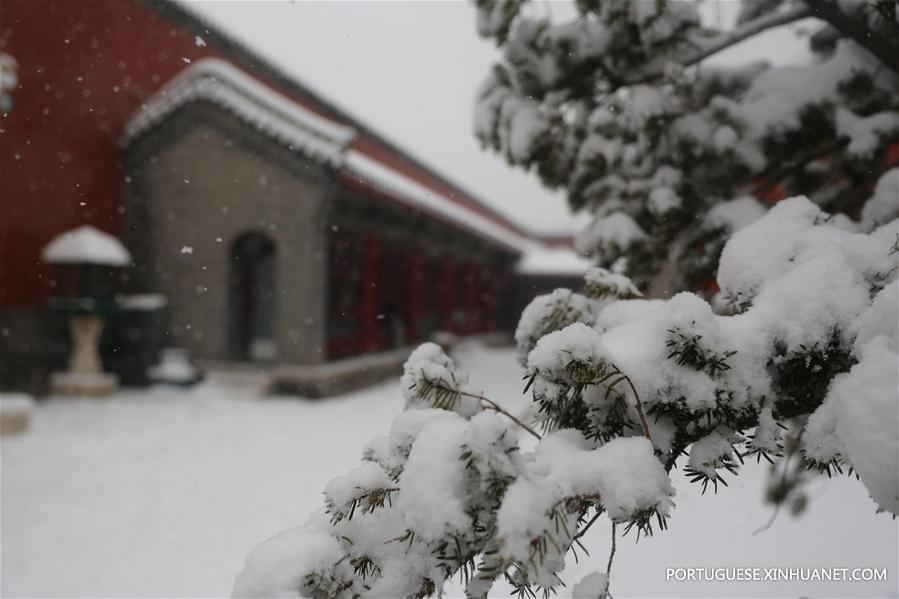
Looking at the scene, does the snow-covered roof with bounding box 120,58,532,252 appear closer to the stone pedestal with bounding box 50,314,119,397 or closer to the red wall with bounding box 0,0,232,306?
the red wall with bounding box 0,0,232,306

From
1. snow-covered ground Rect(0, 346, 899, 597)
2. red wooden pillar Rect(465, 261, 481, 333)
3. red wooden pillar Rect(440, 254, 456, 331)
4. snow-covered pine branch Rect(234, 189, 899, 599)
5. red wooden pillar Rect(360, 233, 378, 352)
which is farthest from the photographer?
red wooden pillar Rect(465, 261, 481, 333)

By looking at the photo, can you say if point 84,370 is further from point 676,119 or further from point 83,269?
point 676,119

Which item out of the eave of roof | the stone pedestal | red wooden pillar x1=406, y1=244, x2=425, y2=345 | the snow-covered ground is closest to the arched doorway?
the stone pedestal

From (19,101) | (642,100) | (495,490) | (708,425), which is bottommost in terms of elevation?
(495,490)

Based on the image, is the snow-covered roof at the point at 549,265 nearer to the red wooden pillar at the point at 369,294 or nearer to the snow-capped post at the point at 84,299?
the red wooden pillar at the point at 369,294

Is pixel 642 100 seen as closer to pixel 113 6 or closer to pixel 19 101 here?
pixel 19 101

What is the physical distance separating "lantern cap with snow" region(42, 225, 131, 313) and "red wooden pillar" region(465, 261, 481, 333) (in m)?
9.18

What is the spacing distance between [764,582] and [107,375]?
29.2ft

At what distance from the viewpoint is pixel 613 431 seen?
1.27 metres

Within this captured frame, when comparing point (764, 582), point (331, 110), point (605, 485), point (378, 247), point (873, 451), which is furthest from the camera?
point (331, 110)

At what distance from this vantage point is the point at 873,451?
94cm

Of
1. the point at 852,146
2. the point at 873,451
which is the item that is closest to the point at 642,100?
the point at 852,146

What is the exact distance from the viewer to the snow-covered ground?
276cm

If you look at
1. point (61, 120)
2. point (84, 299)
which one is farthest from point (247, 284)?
point (61, 120)
